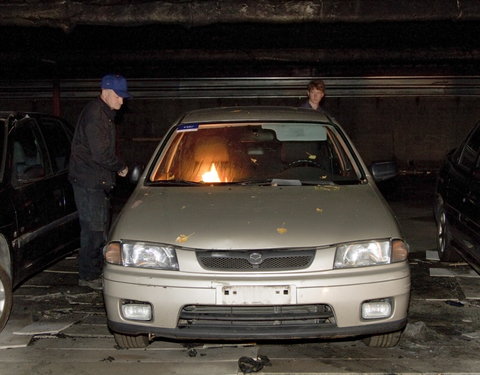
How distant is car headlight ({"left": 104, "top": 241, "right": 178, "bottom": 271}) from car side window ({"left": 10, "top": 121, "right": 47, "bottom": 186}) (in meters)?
1.59

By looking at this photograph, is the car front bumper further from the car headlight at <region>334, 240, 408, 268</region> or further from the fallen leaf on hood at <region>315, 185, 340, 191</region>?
the fallen leaf on hood at <region>315, 185, 340, 191</region>

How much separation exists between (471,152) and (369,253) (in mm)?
2819

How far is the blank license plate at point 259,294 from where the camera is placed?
4152mm

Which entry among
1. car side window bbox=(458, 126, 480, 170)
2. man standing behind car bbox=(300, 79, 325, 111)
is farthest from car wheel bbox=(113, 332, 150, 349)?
man standing behind car bbox=(300, 79, 325, 111)

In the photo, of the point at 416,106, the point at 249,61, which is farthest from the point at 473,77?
the point at 249,61

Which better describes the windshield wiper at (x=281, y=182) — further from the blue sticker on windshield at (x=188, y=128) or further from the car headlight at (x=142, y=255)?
the car headlight at (x=142, y=255)

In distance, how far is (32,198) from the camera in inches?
233

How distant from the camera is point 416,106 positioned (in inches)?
622

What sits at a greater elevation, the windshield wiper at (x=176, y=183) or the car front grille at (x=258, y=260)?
the windshield wiper at (x=176, y=183)

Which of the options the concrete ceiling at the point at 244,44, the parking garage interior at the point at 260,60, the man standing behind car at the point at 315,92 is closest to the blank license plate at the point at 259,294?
the man standing behind car at the point at 315,92

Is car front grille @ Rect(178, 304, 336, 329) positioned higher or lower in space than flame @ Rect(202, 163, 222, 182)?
lower

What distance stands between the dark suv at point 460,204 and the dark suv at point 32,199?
11.6 ft

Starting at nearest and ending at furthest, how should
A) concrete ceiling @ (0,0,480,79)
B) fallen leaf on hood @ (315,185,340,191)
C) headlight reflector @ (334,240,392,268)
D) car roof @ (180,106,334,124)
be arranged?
headlight reflector @ (334,240,392,268) → fallen leaf on hood @ (315,185,340,191) → car roof @ (180,106,334,124) → concrete ceiling @ (0,0,480,79)

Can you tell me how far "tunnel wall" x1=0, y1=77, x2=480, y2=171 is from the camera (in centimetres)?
1571
